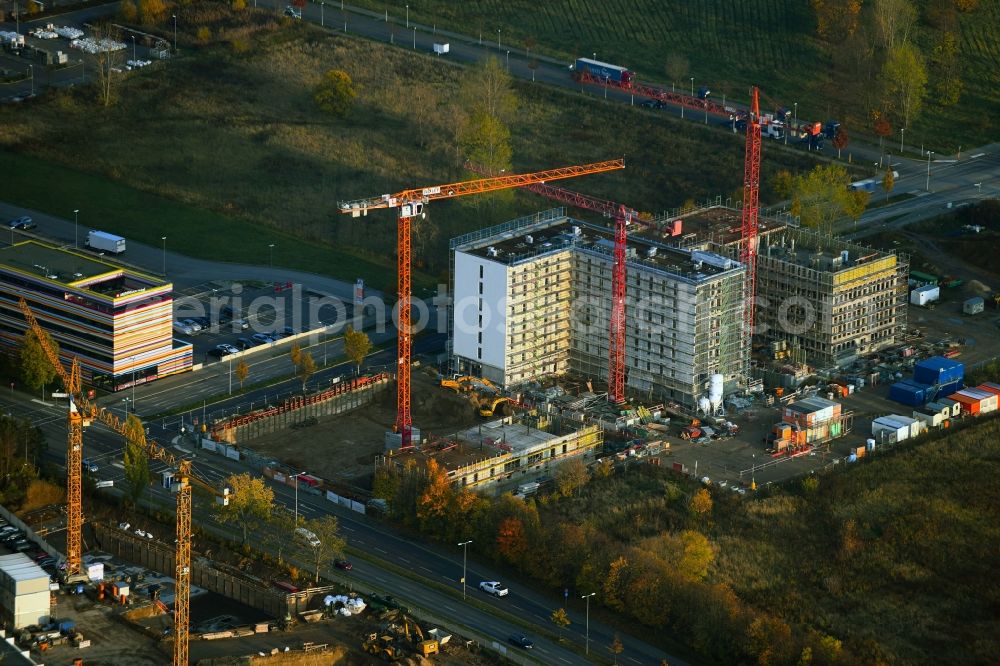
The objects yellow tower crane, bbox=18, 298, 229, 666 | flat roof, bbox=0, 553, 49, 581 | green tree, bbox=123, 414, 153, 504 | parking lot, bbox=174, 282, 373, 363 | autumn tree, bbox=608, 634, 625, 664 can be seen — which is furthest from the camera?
parking lot, bbox=174, 282, 373, 363

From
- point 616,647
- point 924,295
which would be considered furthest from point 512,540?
point 924,295

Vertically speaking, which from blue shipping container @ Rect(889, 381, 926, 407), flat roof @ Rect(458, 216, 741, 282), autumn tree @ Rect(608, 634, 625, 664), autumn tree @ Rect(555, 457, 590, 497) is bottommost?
autumn tree @ Rect(608, 634, 625, 664)

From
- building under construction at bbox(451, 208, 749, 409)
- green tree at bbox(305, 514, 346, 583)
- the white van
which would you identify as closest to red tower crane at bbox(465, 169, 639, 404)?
building under construction at bbox(451, 208, 749, 409)

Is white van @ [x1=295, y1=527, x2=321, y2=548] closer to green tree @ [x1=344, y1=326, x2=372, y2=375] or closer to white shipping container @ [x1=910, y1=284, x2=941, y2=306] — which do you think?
green tree @ [x1=344, y1=326, x2=372, y2=375]

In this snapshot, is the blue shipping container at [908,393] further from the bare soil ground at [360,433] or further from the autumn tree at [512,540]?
the autumn tree at [512,540]

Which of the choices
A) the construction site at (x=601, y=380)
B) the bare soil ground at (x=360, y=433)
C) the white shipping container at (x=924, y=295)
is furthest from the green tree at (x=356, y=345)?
the white shipping container at (x=924, y=295)

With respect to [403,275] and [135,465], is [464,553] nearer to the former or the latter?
[403,275]

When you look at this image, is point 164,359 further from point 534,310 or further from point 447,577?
point 447,577
